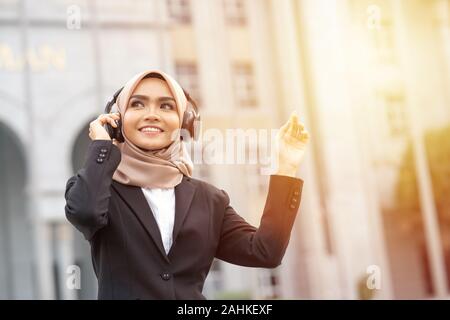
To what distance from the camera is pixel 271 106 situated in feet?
16.6

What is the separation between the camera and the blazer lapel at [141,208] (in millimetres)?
1033

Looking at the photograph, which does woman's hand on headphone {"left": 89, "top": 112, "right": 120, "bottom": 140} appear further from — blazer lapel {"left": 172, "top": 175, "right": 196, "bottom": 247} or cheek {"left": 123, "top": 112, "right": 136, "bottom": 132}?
blazer lapel {"left": 172, "top": 175, "right": 196, "bottom": 247}

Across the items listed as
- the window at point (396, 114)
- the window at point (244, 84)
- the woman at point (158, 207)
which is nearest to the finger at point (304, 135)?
the woman at point (158, 207)

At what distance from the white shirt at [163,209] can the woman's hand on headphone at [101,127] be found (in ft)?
0.33

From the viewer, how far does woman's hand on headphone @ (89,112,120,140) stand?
1.04 meters

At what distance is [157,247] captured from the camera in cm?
103

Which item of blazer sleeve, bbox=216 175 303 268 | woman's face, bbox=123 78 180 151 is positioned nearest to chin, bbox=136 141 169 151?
woman's face, bbox=123 78 180 151

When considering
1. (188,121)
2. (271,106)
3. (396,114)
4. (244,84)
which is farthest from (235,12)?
(188,121)

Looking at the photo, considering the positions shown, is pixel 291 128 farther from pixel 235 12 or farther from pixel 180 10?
pixel 235 12

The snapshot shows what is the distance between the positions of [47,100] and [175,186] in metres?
4.06

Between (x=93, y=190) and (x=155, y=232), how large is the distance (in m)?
0.11

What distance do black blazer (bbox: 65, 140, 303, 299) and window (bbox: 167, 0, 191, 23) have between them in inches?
158
